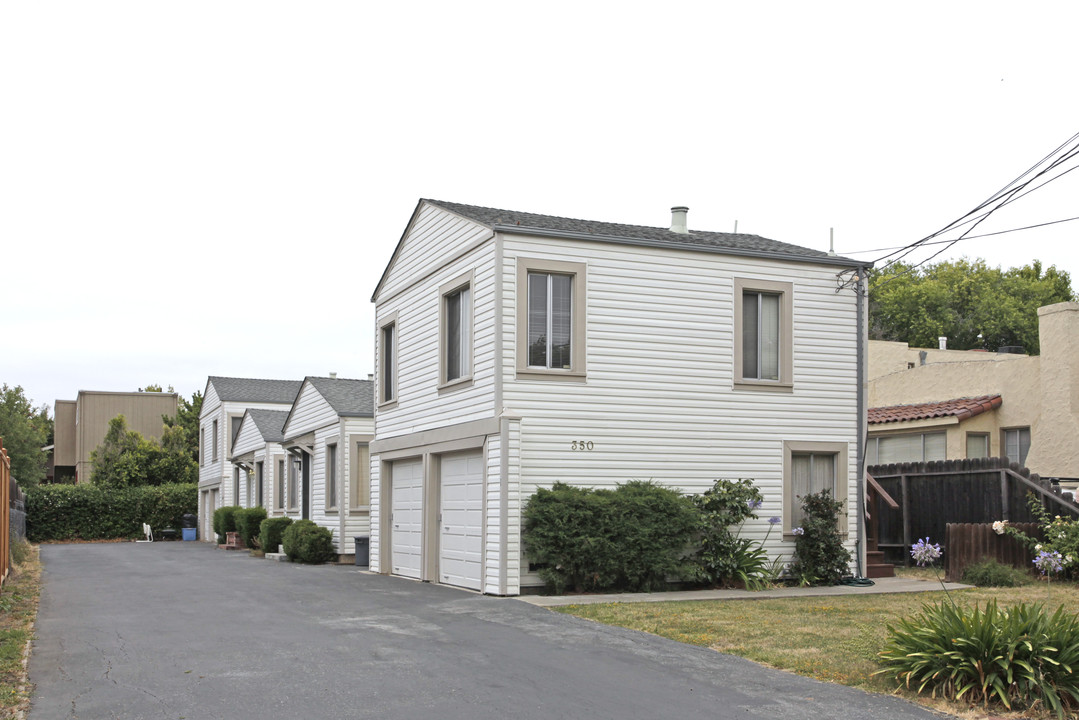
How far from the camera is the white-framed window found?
2519 centimetres

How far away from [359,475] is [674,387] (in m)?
10.6

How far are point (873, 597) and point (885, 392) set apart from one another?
15.1 metres

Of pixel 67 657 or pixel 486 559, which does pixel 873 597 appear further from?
pixel 67 657

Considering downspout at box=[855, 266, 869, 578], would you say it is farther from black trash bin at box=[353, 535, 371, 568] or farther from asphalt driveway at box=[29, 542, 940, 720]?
black trash bin at box=[353, 535, 371, 568]

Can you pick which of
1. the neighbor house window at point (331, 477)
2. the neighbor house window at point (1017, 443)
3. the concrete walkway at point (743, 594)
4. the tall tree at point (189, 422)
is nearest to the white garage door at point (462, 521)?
the concrete walkway at point (743, 594)

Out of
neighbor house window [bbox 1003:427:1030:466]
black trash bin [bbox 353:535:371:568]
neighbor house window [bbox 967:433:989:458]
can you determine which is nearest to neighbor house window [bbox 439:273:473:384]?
black trash bin [bbox 353:535:371:568]

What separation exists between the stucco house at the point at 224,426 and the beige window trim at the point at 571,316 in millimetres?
24354

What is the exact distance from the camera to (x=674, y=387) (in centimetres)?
1789

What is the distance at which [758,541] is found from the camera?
1811cm

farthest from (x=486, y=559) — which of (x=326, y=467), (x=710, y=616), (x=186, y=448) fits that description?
(x=186, y=448)

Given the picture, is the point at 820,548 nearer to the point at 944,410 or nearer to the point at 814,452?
the point at 814,452

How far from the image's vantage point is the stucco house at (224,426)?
4012 centimetres

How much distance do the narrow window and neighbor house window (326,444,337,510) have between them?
1099cm

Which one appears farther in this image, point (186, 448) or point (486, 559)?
point (186, 448)
